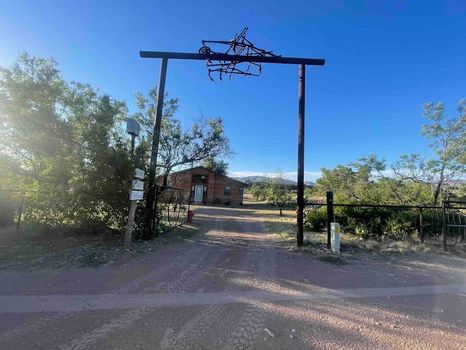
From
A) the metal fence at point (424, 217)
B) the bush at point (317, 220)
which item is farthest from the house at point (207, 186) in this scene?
the metal fence at point (424, 217)

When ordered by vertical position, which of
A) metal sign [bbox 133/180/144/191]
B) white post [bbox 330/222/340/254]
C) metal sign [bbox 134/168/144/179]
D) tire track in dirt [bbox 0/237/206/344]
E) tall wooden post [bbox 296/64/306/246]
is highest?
tall wooden post [bbox 296/64/306/246]

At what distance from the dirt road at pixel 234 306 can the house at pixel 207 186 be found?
94.2 ft

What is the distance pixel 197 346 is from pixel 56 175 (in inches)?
270

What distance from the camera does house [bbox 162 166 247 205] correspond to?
34.9 m

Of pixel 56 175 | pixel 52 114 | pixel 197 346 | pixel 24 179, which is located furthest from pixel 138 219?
pixel 197 346

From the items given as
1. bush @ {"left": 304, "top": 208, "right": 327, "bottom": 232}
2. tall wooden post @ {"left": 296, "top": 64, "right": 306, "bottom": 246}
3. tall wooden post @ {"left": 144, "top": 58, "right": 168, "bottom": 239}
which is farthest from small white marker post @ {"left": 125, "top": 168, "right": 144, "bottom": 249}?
bush @ {"left": 304, "top": 208, "right": 327, "bottom": 232}

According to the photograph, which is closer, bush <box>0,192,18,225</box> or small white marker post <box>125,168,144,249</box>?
small white marker post <box>125,168,144,249</box>

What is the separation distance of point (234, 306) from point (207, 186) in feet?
103

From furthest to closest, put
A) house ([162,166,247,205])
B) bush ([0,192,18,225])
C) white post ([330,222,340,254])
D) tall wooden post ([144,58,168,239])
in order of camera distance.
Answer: house ([162,166,247,205]) < bush ([0,192,18,225]) < tall wooden post ([144,58,168,239]) < white post ([330,222,340,254])

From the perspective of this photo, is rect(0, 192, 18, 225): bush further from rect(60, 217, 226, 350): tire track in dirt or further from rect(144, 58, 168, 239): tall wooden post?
rect(60, 217, 226, 350): tire track in dirt

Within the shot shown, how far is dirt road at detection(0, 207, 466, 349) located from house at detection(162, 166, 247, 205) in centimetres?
2871

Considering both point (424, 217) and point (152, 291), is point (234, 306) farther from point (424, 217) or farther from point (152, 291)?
point (424, 217)

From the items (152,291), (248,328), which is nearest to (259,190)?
(152,291)

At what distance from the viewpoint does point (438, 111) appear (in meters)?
14.8
